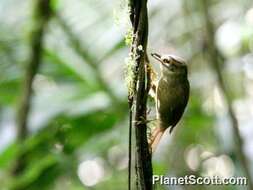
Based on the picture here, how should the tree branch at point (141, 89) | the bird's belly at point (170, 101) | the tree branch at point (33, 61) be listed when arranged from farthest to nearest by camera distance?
the tree branch at point (33, 61)
the bird's belly at point (170, 101)
the tree branch at point (141, 89)

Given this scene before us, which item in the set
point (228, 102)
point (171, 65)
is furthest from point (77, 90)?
point (171, 65)

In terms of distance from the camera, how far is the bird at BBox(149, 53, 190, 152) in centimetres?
139

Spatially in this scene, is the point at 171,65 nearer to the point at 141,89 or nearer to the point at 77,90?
the point at 141,89

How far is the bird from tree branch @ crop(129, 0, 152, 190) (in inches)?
6.1

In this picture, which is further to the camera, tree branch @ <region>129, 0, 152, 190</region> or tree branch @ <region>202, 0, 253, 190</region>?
tree branch @ <region>202, 0, 253, 190</region>

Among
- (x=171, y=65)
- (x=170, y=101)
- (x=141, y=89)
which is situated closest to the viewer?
(x=141, y=89)

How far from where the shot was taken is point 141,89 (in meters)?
1.19

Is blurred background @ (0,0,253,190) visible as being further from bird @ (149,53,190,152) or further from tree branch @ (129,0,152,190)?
tree branch @ (129,0,152,190)

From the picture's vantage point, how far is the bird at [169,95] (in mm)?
1390

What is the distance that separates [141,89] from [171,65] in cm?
30

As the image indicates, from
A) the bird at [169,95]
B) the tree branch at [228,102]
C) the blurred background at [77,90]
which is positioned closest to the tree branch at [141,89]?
the bird at [169,95]

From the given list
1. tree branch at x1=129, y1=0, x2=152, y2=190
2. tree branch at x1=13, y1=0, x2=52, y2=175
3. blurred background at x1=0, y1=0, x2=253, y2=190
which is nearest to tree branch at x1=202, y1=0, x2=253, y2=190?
blurred background at x1=0, y1=0, x2=253, y2=190

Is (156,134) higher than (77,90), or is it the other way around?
(77,90)

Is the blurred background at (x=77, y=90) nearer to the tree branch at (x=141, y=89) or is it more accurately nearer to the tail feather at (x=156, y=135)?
the tail feather at (x=156, y=135)
